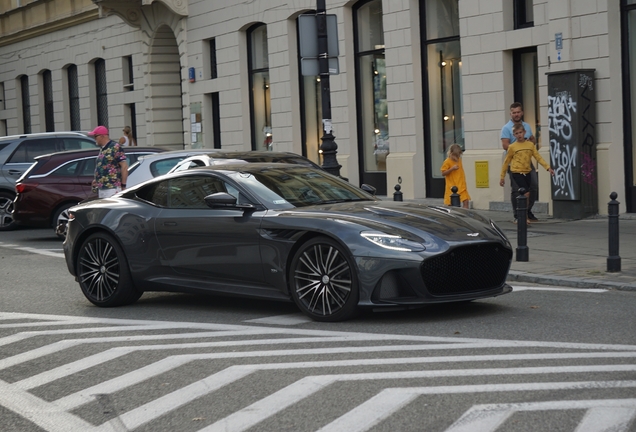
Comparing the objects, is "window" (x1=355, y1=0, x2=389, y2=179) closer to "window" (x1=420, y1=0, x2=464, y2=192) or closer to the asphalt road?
"window" (x1=420, y1=0, x2=464, y2=192)

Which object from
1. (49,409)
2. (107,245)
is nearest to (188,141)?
(107,245)

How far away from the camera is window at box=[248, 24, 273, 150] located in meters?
27.5

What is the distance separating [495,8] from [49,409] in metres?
15.2

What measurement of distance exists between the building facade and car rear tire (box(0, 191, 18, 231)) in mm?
6569

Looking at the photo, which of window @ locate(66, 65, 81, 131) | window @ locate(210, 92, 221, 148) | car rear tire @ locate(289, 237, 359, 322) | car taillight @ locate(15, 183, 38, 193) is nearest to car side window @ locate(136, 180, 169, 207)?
car rear tire @ locate(289, 237, 359, 322)

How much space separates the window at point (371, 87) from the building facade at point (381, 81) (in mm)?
35

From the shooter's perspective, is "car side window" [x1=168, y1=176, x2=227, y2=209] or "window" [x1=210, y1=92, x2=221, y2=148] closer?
"car side window" [x1=168, y1=176, x2=227, y2=209]

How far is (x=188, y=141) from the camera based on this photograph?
30.7m

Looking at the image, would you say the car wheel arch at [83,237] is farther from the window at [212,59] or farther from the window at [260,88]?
the window at [212,59]

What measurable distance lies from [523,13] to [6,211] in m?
→ 10.3

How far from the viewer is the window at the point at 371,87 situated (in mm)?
23531

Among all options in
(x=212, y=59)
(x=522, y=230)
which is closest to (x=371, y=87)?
(x=212, y=59)

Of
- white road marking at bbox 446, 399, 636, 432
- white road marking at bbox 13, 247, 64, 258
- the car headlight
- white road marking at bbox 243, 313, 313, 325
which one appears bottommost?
white road marking at bbox 446, 399, 636, 432

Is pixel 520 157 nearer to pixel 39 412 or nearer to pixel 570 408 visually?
pixel 570 408
